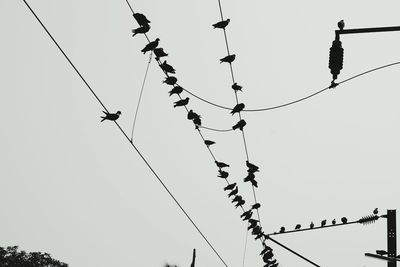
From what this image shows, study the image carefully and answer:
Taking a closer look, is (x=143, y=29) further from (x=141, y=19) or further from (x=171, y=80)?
(x=171, y=80)

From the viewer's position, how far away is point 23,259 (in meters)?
65.1

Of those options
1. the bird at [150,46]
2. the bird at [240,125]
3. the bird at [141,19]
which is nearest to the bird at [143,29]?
the bird at [141,19]

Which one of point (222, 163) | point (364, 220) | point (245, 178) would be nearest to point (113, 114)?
point (222, 163)

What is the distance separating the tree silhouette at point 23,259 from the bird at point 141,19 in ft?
209

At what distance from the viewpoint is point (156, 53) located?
6410 mm

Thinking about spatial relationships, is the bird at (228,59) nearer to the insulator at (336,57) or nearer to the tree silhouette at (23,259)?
the insulator at (336,57)

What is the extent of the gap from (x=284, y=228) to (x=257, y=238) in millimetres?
769

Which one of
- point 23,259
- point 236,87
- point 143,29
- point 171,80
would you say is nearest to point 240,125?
point 236,87

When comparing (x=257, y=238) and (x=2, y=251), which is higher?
(x=2, y=251)

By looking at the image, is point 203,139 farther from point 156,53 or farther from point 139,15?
point 139,15

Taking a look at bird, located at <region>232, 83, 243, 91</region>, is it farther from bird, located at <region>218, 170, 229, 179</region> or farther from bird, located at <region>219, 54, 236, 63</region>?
bird, located at <region>218, 170, 229, 179</region>

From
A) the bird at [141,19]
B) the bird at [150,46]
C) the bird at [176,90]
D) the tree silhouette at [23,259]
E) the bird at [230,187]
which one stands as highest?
the tree silhouette at [23,259]

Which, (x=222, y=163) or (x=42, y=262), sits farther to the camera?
(x=42, y=262)

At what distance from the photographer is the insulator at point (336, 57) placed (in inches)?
204
